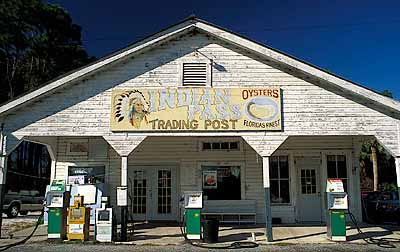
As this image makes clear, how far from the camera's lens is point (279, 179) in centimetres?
1441

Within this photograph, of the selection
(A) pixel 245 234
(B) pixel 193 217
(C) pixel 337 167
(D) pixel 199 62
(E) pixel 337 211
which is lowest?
(A) pixel 245 234

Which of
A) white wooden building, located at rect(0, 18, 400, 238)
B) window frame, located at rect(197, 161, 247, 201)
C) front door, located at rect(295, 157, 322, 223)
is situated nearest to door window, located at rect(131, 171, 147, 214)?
window frame, located at rect(197, 161, 247, 201)

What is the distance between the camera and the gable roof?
11141 mm

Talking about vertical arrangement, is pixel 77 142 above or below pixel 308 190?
above

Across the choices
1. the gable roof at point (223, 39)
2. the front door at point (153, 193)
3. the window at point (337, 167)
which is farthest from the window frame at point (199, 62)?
the window at point (337, 167)

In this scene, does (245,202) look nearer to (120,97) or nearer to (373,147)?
(120,97)

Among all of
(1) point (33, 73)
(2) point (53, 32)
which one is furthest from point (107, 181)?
(2) point (53, 32)

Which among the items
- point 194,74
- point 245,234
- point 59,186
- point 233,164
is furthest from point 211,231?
point 194,74

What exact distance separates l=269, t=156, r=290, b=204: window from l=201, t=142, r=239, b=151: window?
1493 mm

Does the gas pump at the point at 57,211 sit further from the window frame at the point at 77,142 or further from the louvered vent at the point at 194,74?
the louvered vent at the point at 194,74

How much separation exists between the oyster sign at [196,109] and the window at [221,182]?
3443mm

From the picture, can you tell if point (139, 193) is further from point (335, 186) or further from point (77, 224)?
point (335, 186)

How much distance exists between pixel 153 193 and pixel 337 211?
666 centimetres

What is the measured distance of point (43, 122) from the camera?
445 inches
